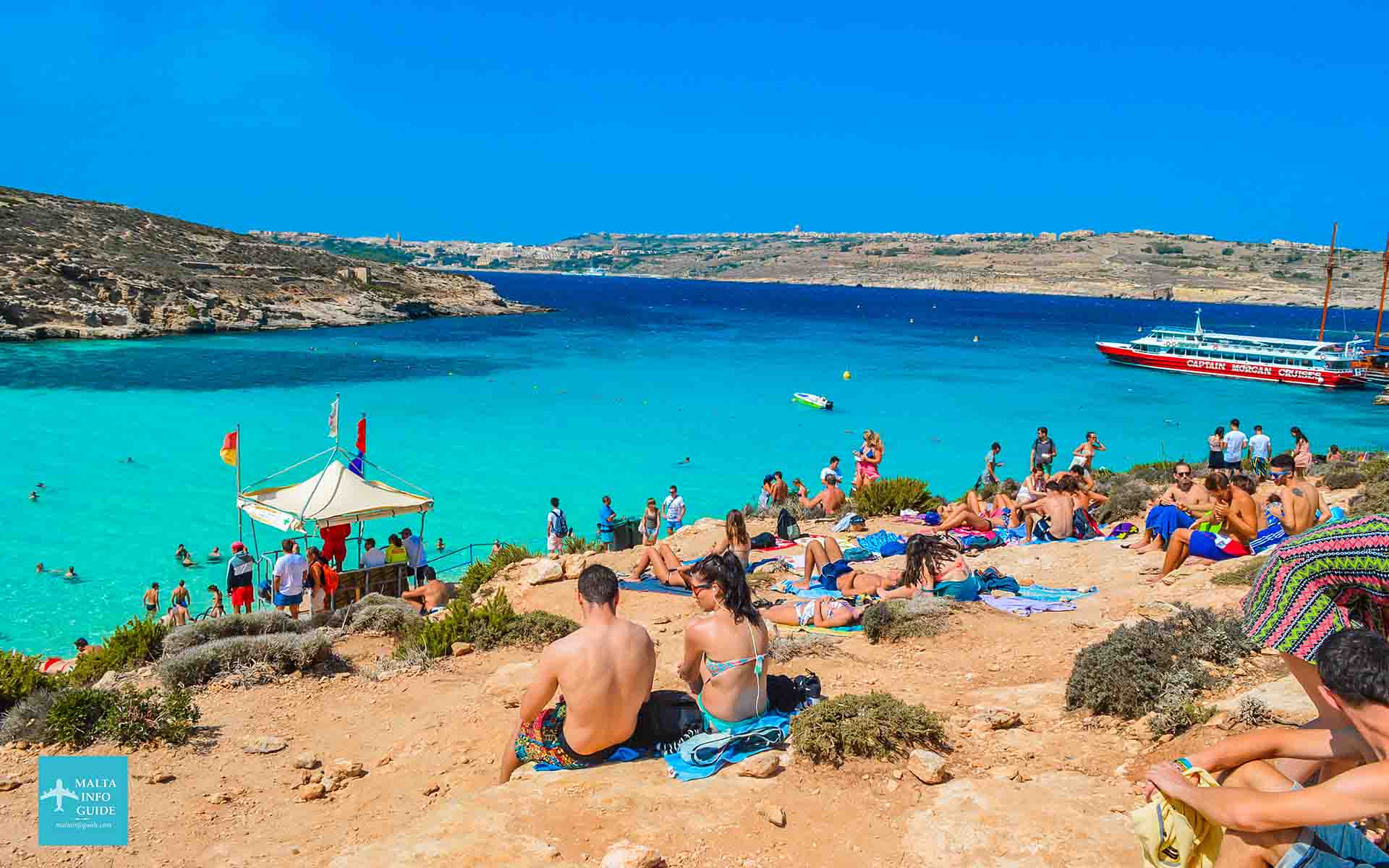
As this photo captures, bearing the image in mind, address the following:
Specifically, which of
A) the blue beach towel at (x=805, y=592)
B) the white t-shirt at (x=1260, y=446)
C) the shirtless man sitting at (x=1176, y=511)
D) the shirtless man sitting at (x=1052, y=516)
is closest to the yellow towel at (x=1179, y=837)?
the blue beach towel at (x=805, y=592)

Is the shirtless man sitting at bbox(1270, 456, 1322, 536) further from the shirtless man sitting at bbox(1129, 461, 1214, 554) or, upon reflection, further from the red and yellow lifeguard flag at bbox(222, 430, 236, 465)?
the red and yellow lifeguard flag at bbox(222, 430, 236, 465)

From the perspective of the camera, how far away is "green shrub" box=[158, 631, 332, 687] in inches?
302

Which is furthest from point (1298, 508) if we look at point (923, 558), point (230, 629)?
point (230, 629)

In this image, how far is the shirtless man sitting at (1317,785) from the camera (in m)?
2.87

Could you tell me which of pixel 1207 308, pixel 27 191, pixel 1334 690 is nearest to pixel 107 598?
pixel 1334 690

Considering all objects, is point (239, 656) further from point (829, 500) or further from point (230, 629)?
point (829, 500)

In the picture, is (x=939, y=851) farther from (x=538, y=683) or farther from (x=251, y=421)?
(x=251, y=421)

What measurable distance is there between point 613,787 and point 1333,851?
3.26 m

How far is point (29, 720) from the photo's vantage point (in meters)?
6.47

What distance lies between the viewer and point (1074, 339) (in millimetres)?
77500

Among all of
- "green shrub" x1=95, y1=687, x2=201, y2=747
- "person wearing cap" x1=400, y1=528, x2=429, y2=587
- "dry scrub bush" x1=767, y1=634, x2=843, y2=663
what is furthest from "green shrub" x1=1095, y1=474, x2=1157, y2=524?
"green shrub" x1=95, y1=687, x2=201, y2=747

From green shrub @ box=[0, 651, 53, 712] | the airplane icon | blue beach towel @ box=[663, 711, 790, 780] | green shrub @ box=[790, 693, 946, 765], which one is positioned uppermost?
green shrub @ box=[790, 693, 946, 765]

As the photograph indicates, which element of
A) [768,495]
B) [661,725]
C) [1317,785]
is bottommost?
[768,495]

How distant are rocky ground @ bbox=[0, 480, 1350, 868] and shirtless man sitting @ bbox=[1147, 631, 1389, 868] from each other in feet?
2.78
